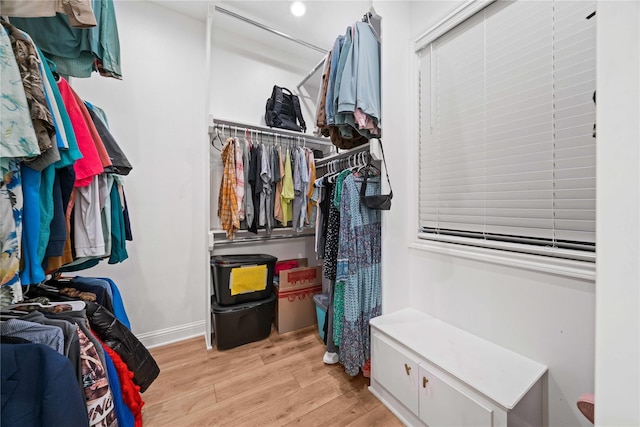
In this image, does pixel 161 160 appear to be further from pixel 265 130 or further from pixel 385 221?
pixel 385 221

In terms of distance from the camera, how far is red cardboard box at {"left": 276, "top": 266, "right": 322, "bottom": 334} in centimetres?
218

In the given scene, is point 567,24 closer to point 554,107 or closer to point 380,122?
point 554,107

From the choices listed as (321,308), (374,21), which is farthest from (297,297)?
(374,21)

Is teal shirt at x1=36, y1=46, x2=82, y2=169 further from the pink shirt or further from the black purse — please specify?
the black purse

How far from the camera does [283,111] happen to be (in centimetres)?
242

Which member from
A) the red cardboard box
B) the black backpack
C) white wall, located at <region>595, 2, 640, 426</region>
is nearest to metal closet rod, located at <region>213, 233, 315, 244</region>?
the red cardboard box

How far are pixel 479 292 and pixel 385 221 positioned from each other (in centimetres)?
63

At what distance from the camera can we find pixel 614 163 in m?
0.37

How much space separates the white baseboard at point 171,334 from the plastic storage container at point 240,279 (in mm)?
391

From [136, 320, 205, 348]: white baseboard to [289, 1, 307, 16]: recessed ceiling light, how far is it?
9.55 ft

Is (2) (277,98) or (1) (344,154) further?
(2) (277,98)

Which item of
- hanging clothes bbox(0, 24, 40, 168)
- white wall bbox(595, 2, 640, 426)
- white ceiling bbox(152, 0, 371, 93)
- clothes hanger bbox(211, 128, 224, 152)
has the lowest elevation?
white wall bbox(595, 2, 640, 426)

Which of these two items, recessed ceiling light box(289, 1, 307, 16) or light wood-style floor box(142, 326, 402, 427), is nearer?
light wood-style floor box(142, 326, 402, 427)

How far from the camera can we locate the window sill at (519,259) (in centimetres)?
94
